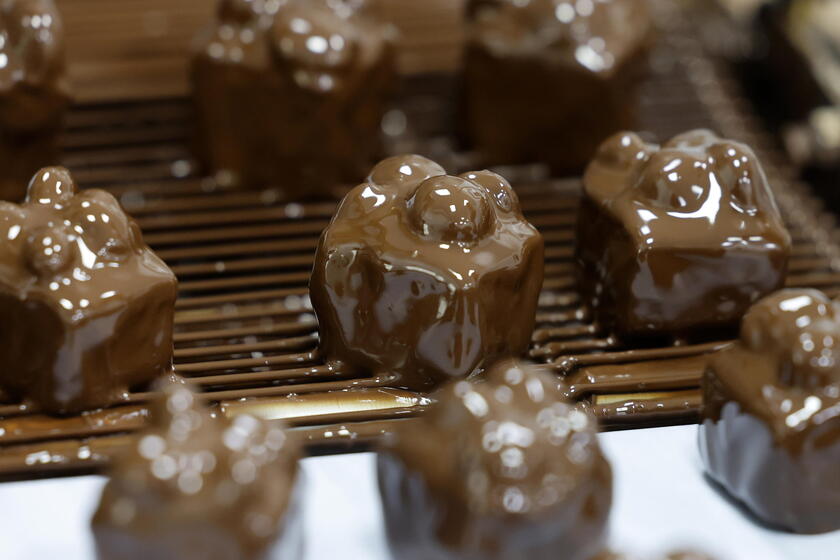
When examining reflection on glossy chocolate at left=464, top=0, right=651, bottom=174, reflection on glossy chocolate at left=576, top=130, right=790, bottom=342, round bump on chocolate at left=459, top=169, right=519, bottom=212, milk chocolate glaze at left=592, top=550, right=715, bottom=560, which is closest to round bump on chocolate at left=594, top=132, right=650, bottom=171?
reflection on glossy chocolate at left=576, top=130, right=790, bottom=342

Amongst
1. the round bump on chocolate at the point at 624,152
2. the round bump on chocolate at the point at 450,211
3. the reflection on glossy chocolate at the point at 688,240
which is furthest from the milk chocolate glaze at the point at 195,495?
the round bump on chocolate at the point at 624,152

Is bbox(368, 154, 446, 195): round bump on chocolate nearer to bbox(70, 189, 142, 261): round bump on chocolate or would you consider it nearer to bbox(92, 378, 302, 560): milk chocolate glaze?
bbox(70, 189, 142, 261): round bump on chocolate

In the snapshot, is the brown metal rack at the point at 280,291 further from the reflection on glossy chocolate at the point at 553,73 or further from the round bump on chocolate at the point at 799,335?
the round bump on chocolate at the point at 799,335

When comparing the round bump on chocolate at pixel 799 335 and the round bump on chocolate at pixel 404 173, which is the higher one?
the round bump on chocolate at pixel 404 173

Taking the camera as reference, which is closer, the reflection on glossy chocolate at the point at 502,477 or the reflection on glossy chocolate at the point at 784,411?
the reflection on glossy chocolate at the point at 502,477

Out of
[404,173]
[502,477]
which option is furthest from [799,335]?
[404,173]

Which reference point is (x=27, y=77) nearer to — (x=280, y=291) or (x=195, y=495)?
(x=280, y=291)

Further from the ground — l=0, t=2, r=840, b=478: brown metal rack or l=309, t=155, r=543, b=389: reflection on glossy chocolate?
l=309, t=155, r=543, b=389: reflection on glossy chocolate
